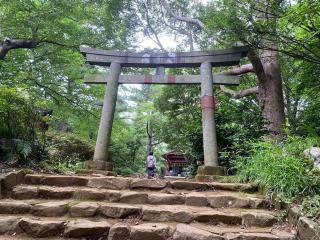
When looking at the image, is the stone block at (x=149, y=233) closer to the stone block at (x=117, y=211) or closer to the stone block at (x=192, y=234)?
the stone block at (x=192, y=234)

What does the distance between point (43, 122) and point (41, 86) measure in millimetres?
4173

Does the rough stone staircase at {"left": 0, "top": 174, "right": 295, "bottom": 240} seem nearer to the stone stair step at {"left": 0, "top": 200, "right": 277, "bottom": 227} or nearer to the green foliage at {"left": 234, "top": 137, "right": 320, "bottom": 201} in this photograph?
the stone stair step at {"left": 0, "top": 200, "right": 277, "bottom": 227}

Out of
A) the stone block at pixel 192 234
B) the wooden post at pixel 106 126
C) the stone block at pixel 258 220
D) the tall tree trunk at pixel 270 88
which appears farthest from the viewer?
the tall tree trunk at pixel 270 88

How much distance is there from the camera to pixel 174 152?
71.2 ft

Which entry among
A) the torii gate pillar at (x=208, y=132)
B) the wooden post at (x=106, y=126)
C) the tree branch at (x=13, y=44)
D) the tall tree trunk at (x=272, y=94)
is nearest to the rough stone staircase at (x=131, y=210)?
the torii gate pillar at (x=208, y=132)

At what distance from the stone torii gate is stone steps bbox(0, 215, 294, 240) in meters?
3.36

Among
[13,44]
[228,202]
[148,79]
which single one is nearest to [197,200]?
[228,202]

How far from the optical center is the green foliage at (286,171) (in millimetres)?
3623

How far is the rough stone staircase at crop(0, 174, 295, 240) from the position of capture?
3199 millimetres

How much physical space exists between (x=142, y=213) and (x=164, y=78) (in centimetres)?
464

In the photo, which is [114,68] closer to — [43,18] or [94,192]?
[43,18]

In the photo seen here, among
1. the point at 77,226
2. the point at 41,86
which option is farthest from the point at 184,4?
the point at 77,226

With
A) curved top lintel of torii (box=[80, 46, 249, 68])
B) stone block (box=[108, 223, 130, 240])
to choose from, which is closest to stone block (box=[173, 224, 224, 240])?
stone block (box=[108, 223, 130, 240])

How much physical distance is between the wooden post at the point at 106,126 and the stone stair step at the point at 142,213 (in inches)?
120
